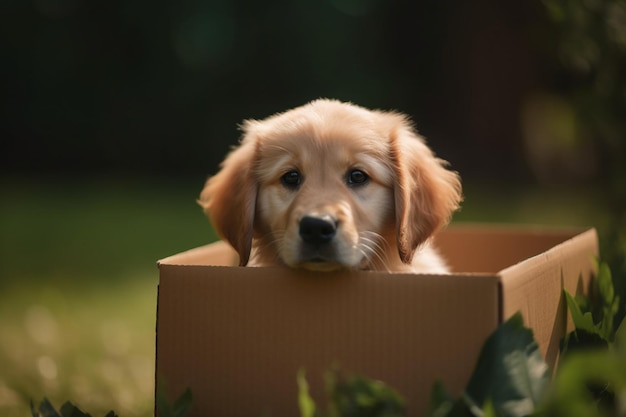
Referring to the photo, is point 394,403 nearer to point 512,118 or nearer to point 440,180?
point 440,180

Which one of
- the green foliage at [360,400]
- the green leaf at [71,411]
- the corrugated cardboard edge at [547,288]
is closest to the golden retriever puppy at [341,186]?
the corrugated cardboard edge at [547,288]

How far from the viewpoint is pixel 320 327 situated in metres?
2.29

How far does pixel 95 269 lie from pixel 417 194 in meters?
4.24

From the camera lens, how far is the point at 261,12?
1291 centimetres

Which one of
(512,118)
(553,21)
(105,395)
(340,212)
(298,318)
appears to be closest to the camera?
(298,318)

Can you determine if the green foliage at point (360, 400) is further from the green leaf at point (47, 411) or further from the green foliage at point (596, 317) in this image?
the green foliage at point (596, 317)

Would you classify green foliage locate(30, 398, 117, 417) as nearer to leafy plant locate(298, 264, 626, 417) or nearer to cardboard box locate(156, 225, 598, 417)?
cardboard box locate(156, 225, 598, 417)

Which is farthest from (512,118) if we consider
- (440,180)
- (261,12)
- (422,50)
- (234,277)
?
(234,277)

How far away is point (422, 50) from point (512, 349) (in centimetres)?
1157

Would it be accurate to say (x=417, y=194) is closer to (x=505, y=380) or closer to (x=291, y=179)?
(x=291, y=179)

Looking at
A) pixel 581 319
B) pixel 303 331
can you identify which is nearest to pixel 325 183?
pixel 303 331

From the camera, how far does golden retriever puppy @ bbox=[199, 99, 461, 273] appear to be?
2.86 metres

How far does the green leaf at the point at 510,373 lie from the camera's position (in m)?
1.96

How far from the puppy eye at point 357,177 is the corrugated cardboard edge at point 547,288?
703 millimetres
